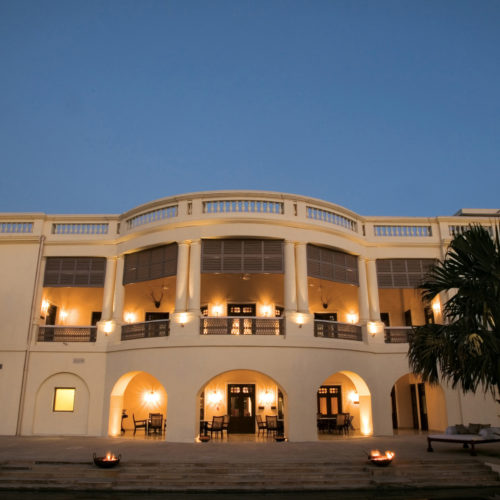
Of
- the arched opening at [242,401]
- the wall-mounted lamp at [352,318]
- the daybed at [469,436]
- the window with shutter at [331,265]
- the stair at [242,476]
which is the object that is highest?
the window with shutter at [331,265]

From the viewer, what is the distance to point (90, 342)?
20.7 metres

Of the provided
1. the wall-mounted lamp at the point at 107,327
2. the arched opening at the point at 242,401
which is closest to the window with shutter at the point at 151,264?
the wall-mounted lamp at the point at 107,327

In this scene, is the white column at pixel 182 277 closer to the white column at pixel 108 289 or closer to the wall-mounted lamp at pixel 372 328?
the white column at pixel 108 289

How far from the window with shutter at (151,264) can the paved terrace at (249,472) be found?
24.2ft

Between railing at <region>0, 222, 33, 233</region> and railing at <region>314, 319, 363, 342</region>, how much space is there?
1263 cm

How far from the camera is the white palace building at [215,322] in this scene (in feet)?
60.8

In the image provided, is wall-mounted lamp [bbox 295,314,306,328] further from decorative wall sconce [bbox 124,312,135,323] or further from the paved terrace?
decorative wall sconce [bbox 124,312,135,323]

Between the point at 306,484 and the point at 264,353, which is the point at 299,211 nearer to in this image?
the point at 264,353

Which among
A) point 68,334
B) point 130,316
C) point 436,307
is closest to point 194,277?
point 68,334

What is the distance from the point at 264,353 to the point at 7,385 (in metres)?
10.2

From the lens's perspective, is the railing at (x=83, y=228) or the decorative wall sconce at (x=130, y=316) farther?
the decorative wall sconce at (x=130, y=316)

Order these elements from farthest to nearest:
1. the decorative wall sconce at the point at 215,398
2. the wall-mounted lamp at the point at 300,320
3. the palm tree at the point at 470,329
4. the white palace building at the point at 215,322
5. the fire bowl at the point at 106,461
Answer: the decorative wall sconce at the point at 215,398 → the wall-mounted lamp at the point at 300,320 → the white palace building at the point at 215,322 → the fire bowl at the point at 106,461 → the palm tree at the point at 470,329

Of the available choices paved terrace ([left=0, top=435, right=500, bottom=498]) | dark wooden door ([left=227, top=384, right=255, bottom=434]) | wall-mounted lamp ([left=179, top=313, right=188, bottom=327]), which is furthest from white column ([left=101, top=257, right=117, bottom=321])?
paved terrace ([left=0, top=435, right=500, bottom=498])

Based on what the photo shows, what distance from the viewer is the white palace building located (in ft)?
60.8
